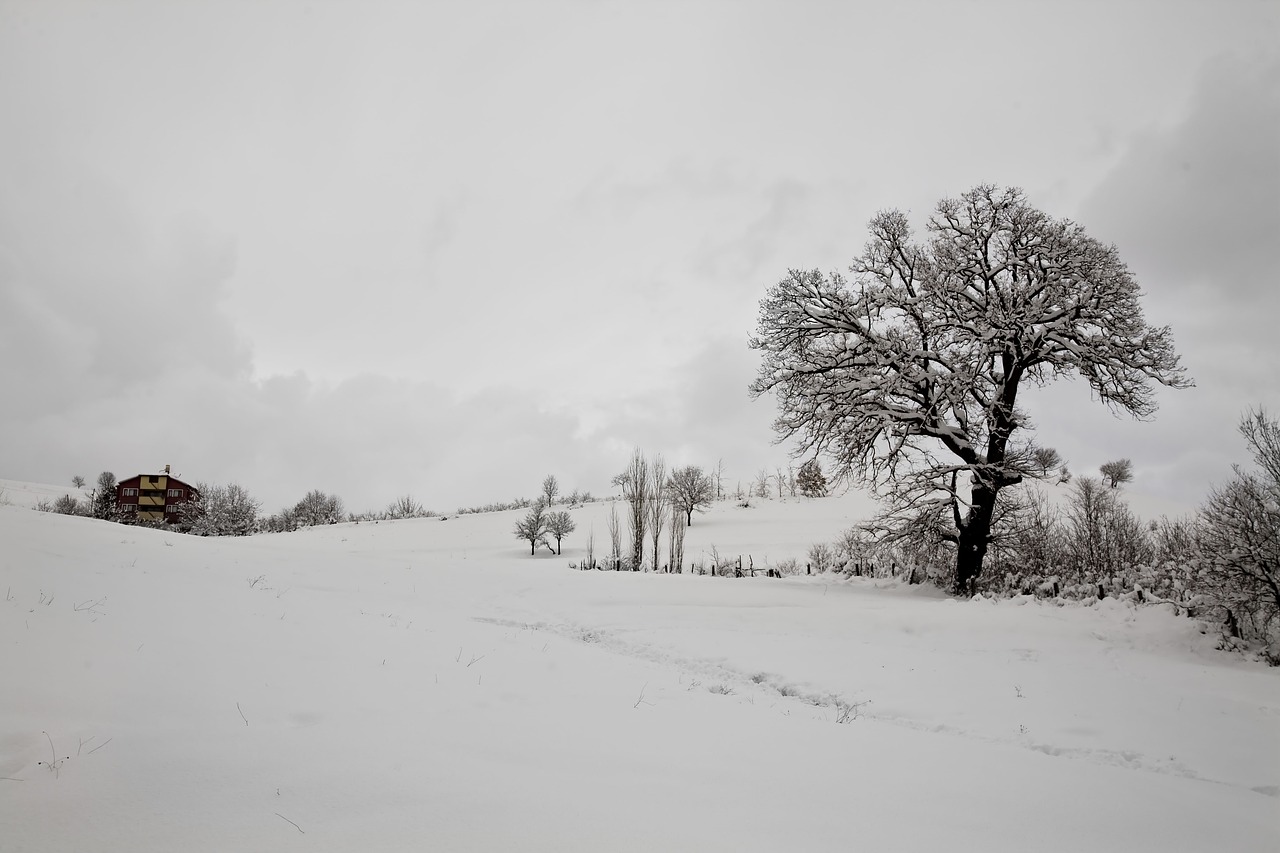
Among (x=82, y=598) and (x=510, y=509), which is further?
(x=510, y=509)

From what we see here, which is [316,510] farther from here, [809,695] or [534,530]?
[809,695]

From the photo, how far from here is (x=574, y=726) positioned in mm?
4742

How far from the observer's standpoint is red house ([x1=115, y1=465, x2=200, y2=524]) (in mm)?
51219

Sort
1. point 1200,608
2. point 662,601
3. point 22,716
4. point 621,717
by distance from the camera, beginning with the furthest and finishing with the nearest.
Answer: point 662,601 < point 1200,608 < point 621,717 < point 22,716

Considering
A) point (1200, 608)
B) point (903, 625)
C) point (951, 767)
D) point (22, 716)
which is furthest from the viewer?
point (903, 625)

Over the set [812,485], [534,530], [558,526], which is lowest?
[534,530]

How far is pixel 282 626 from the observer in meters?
6.64

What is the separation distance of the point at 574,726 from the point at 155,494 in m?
66.7

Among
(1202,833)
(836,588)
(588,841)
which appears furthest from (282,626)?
(836,588)

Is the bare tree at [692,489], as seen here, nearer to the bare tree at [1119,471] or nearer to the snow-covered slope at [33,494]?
the bare tree at [1119,471]

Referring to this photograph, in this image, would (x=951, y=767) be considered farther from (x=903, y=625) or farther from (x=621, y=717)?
(x=903, y=625)

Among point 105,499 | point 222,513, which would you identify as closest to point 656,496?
point 222,513

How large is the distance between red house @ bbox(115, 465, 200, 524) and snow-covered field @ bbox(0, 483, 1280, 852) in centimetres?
5171

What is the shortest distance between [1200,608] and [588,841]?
1286 cm
